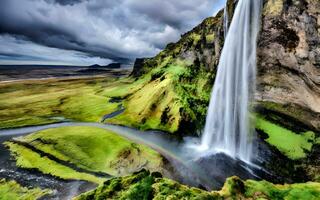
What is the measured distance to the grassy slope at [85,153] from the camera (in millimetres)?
33319

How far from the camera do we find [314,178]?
109 ft

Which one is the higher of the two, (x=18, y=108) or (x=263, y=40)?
(x=263, y=40)

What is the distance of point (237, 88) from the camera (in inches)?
1863

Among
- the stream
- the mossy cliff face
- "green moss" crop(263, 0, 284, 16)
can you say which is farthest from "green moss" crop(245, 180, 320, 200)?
"green moss" crop(263, 0, 284, 16)

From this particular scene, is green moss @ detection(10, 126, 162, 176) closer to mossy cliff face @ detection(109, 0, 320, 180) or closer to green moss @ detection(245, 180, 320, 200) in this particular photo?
mossy cliff face @ detection(109, 0, 320, 180)

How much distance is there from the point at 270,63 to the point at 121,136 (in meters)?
25.5

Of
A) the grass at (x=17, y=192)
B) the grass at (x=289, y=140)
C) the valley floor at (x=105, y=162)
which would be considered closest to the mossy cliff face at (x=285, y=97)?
the grass at (x=289, y=140)

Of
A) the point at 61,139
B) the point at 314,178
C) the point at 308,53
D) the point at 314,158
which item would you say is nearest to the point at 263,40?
the point at 308,53

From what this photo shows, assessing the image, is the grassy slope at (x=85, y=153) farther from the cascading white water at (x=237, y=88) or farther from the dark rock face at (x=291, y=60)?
the dark rock face at (x=291, y=60)

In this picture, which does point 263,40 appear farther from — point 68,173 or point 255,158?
point 68,173

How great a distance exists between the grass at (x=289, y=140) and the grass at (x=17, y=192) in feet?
97.7

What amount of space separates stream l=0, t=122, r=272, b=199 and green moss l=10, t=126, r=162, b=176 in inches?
88.9

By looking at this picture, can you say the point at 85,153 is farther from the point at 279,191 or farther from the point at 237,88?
the point at 237,88

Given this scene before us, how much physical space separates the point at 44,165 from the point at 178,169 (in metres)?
15.8
